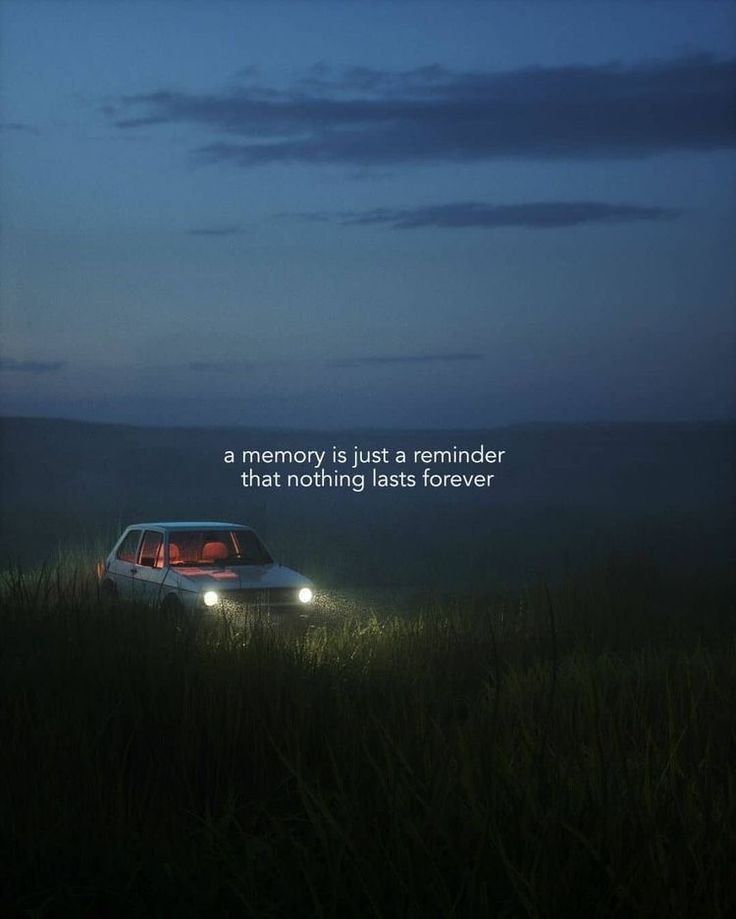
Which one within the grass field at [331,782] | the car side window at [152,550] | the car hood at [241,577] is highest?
the car side window at [152,550]

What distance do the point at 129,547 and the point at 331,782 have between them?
1054 cm

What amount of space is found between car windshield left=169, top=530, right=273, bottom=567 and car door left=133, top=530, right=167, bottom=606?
0.64ft

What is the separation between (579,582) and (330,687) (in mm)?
11402

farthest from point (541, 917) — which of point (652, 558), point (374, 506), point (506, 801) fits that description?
point (374, 506)

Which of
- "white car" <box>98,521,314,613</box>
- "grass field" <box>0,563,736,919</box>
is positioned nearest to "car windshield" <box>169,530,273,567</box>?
"white car" <box>98,521,314,613</box>

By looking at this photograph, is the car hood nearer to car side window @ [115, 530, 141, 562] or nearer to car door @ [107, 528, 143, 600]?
car door @ [107, 528, 143, 600]

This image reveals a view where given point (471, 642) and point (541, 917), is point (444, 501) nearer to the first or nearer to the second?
point (471, 642)

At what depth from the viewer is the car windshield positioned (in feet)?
50.9

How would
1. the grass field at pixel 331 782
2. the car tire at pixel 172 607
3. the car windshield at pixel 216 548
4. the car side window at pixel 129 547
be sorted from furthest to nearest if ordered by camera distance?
the car side window at pixel 129 547 → the car windshield at pixel 216 548 → the car tire at pixel 172 607 → the grass field at pixel 331 782

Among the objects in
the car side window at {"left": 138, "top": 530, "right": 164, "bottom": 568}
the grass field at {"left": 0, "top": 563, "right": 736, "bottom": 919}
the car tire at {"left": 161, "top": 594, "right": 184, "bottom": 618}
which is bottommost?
the grass field at {"left": 0, "top": 563, "right": 736, "bottom": 919}

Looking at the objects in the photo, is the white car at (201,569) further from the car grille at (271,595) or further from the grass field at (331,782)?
the grass field at (331,782)

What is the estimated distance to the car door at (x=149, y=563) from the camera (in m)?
15.3

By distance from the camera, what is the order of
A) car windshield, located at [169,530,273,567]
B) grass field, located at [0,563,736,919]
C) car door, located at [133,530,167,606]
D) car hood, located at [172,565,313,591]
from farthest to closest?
car windshield, located at [169,530,273,567] < car door, located at [133,530,167,606] < car hood, located at [172,565,313,591] < grass field, located at [0,563,736,919]

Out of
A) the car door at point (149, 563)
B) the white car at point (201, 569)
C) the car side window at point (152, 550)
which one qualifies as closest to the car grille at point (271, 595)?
the white car at point (201, 569)
